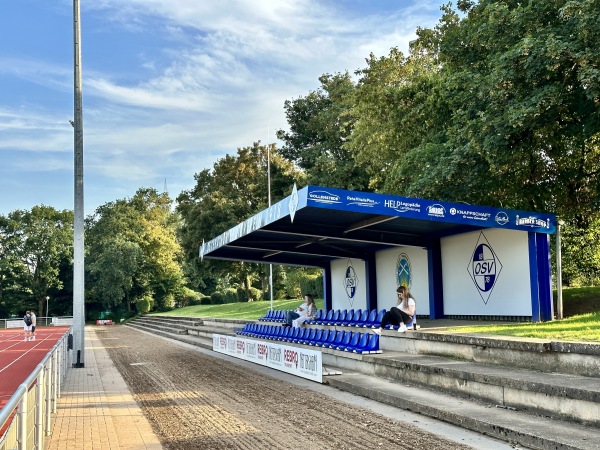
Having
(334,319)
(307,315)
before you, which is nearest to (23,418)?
(334,319)

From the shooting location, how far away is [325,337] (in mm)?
14234

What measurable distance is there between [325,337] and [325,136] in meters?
22.0

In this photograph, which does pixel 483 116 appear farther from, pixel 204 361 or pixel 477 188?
pixel 204 361

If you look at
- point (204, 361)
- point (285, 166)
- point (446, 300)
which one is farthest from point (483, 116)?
point (285, 166)

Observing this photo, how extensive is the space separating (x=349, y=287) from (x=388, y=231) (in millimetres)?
5611

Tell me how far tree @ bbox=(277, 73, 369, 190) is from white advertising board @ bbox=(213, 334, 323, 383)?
34.4 feet

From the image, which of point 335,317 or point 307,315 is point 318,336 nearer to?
point 335,317

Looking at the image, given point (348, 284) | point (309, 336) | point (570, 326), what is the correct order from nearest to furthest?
point (570, 326) → point (309, 336) → point (348, 284)

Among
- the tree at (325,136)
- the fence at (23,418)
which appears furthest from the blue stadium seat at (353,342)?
the tree at (325,136)

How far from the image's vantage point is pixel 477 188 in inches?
674

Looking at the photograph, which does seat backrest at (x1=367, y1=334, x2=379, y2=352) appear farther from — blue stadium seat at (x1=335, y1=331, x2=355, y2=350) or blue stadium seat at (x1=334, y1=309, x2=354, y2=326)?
blue stadium seat at (x1=334, y1=309, x2=354, y2=326)

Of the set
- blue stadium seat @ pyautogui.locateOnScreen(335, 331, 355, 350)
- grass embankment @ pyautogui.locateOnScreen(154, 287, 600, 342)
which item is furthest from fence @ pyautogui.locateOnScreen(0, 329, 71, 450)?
blue stadium seat @ pyautogui.locateOnScreen(335, 331, 355, 350)

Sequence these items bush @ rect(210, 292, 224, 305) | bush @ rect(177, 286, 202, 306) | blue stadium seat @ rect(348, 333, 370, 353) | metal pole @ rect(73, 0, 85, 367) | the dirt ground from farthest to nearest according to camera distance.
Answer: bush @ rect(177, 286, 202, 306)
bush @ rect(210, 292, 224, 305)
metal pole @ rect(73, 0, 85, 367)
blue stadium seat @ rect(348, 333, 370, 353)
the dirt ground

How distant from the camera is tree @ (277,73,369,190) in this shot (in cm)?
3005
